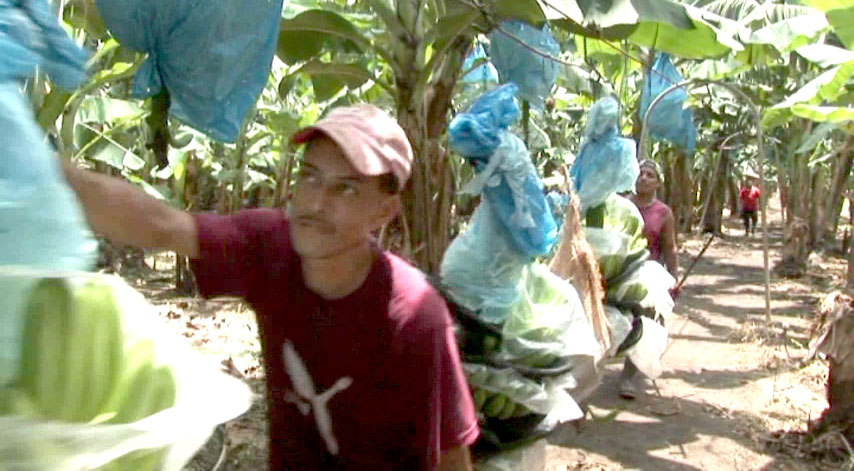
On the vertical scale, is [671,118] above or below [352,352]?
above

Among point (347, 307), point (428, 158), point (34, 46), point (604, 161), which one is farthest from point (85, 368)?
point (604, 161)

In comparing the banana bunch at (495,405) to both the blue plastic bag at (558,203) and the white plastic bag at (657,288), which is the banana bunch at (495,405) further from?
the white plastic bag at (657,288)

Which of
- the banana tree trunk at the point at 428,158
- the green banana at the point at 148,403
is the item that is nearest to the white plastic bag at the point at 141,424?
the green banana at the point at 148,403

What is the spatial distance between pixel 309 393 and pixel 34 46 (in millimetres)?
963

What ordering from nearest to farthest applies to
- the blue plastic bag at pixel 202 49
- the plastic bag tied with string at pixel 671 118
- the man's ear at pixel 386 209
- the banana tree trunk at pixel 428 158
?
1. the man's ear at pixel 386 209
2. the blue plastic bag at pixel 202 49
3. the banana tree trunk at pixel 428 158
4. the plastic bag tied with string at pixel 671 118

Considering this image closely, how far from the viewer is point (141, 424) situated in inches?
39.4

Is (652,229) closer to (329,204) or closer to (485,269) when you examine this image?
(485,269)

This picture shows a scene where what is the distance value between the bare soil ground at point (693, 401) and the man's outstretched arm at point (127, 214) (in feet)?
10.2

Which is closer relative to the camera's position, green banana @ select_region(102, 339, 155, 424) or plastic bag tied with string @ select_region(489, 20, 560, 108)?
green banana @ select_region(102, 339, 155, 424)

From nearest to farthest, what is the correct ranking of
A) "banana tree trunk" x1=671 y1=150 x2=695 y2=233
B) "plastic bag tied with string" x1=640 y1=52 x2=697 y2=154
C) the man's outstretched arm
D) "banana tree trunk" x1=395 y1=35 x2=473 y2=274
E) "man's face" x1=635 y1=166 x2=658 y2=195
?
1. the man's outstretched arm
2. "banana tree trunk" x1=395 y1=35 x2=473 y2=274
3. "man's face" x1=635 y1=166 x2=658 y2=195
4. "plastic bag tied with string" x1=640 y1=52 x2=697 y2=154
5. "banana tree trunk" x1=671 y1=150 x2=695 y2=233

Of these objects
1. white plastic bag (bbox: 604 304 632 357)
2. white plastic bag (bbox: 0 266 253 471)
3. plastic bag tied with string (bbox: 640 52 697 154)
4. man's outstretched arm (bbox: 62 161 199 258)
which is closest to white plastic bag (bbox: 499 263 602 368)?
white plastic bag (bbox: 604 304 632 357)

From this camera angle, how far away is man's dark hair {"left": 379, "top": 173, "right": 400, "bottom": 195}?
1917 millimetres

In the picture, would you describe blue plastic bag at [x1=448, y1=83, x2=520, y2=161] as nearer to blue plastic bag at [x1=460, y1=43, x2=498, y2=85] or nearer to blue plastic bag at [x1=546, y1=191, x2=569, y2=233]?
blue plastic bag at [x1=546, y1=191, x2=569, y2=233]

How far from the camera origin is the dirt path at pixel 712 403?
5738mm
